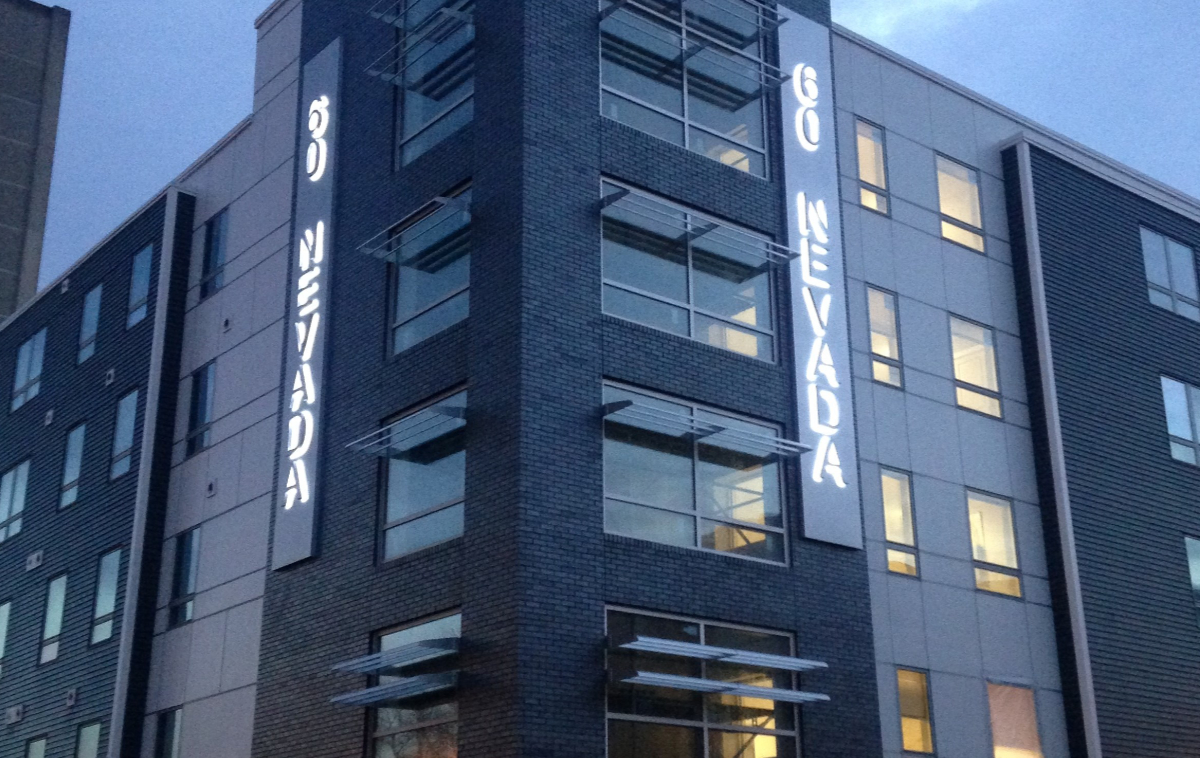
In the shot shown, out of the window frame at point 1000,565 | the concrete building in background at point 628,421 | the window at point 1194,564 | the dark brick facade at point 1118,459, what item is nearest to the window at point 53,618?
the concrete building in background at point 628,421

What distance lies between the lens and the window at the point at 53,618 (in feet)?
98.8

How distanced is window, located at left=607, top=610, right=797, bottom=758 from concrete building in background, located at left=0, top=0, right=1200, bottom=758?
0.18ft

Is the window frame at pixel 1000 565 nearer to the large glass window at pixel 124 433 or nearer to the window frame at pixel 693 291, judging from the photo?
the window frame at pixel 693 291

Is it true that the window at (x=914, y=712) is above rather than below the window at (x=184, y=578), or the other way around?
below

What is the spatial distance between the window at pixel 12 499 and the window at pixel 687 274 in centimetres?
1812

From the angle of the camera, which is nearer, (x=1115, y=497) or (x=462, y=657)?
(x=462, y=657)

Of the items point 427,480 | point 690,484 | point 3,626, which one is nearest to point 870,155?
point 690,484

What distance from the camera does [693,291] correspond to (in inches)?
875

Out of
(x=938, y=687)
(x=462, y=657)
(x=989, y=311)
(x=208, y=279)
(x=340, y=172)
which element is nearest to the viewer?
(x=462, y=657)

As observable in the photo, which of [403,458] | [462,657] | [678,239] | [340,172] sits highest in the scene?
[340,172]

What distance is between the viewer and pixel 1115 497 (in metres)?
26.3

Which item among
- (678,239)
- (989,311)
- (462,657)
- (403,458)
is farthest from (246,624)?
(989,311)

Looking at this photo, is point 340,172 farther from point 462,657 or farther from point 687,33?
point 462,657

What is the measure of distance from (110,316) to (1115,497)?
20.4 m
